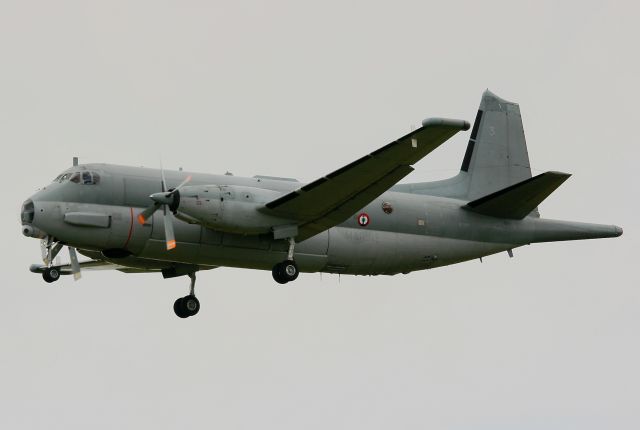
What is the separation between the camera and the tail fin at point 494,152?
4425 cm

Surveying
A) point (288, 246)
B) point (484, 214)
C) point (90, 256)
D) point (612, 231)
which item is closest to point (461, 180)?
point (484, 214)

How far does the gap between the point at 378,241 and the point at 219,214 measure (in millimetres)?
5617

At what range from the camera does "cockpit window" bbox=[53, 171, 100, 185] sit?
3688cm

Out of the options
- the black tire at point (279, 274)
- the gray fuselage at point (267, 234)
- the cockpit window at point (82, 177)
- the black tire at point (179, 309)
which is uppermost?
the cockpit window at point (82, 177)

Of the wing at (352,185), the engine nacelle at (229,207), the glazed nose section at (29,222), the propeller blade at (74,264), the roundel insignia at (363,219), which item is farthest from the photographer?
the roundel insignia at (363,219)

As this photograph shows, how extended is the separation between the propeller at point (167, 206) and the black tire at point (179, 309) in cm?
447

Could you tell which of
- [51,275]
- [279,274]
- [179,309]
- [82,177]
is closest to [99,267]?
[179,309]

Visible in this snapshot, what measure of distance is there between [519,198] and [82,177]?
12924 millimetres

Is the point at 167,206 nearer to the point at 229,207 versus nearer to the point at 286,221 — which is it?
the point at 229,207

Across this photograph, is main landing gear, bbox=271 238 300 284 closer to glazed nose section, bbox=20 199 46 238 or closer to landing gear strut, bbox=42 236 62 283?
landing gear strut, bbox=42 236 62 283

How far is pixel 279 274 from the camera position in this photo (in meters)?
37.8

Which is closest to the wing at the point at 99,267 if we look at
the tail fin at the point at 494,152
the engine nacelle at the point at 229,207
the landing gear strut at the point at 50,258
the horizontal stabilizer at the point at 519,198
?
the landing gear strut at the point at 50,258

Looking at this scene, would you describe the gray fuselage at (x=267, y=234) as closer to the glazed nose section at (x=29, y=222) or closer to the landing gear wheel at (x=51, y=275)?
the glazed nose section at (x=29, y=222)

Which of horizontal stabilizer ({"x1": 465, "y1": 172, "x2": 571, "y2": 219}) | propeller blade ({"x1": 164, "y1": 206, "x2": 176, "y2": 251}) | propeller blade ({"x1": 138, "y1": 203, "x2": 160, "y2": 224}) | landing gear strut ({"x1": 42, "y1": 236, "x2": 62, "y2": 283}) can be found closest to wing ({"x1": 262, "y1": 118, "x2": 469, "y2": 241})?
propeller blade ({"x1": 164, "y1": 206, "x2": 176, "y2": 251})
